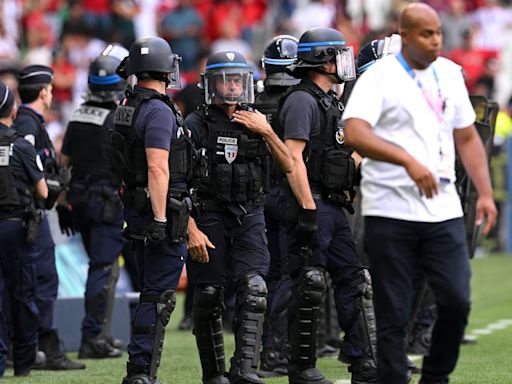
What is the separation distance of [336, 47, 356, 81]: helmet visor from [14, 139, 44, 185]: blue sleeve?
92.2 inches

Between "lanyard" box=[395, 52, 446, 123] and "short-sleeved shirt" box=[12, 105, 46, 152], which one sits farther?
"short-sleeved shirt" box=[12, 105, 46, 152]

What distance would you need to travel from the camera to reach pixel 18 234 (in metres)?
10.8

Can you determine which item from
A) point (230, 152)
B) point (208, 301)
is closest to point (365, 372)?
point (208, 301)

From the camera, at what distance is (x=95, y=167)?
495 inches

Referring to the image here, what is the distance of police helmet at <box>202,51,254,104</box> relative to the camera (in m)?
9.56

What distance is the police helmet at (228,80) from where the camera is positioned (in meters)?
9.56

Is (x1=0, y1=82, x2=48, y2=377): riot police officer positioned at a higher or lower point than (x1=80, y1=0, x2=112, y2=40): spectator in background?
lower

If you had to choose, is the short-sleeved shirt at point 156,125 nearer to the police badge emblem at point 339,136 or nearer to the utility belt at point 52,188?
the police badge emblem at point 339,136

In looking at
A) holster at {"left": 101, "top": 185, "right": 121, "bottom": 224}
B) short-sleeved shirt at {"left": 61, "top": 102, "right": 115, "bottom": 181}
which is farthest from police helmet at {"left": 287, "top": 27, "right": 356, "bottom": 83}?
holster at {"left": 101, "top": 185, "right": 121, "bottom": 224}

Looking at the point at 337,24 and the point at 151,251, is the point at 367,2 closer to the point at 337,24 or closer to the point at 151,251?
the point at 337,24

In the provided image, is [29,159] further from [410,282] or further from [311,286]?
[410,282]

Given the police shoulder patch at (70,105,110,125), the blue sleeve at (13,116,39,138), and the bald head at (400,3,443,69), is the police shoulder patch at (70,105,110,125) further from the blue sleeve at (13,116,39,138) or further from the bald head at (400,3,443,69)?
the bald head at (400,3,443,69)

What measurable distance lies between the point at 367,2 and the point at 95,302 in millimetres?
14893

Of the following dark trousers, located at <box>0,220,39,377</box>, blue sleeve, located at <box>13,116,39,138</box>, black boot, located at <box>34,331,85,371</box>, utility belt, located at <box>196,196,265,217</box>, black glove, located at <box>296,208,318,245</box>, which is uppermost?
blue sleeve, located at <box>13,116,39,138</box>
